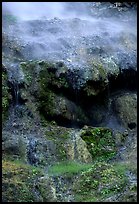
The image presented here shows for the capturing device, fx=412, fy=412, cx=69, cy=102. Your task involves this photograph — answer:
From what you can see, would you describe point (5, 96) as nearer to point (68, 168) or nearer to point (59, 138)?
point (59, 138)

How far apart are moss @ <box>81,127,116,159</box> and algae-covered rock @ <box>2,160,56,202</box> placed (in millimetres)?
3197

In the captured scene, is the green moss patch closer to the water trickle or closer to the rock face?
the rock face

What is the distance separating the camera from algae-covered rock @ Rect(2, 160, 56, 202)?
1415cm

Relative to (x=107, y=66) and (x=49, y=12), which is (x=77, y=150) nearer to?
(x=107, y=66)

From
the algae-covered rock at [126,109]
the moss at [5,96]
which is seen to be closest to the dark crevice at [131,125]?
the algae-covered rock at [126,109]

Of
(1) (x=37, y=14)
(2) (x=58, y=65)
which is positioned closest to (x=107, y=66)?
(2) (x=58, y=65)

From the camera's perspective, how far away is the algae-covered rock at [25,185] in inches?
557

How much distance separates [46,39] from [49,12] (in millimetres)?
7649

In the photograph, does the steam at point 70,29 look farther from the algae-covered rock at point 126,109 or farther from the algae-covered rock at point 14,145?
the algae-covered rock at point 14,145

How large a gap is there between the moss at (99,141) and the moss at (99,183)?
1661 millimetres

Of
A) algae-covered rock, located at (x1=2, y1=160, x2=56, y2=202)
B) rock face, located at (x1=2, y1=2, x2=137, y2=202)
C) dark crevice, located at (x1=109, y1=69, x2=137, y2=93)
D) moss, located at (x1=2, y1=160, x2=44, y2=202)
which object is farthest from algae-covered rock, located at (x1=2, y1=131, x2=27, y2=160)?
dark crevice, located at (x1=109, y1=69, x2=137, y2=93)

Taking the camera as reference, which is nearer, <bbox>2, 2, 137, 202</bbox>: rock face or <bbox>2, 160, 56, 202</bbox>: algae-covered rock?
<bbox>2, 160, 56, 202</bbox>: algae-covered rock

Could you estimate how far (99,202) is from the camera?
14.0 metres

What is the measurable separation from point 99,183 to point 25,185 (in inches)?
Result: 109
